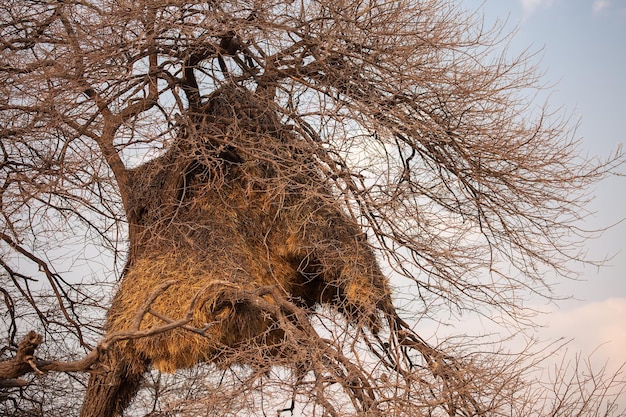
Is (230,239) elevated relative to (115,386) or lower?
elevated

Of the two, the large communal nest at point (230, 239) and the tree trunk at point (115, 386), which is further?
the tree trunk at point (115, 386)

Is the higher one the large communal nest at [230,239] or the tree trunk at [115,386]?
the large communal nest at [230,239]

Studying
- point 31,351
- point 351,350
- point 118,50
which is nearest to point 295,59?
point 118,50

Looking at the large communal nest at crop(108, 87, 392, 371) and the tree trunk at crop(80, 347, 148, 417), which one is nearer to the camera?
the large communal nest at crop(108, 87, 392, 371)

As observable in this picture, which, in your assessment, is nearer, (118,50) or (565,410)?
(565,410)

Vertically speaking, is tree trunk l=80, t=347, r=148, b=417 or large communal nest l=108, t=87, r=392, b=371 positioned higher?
large communal nest l=108, t=87, r=392, b=371

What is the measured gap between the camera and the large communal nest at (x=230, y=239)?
24.3 feet

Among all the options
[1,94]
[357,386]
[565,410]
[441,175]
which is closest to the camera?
[565,410]

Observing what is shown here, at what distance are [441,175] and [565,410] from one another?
2814mm

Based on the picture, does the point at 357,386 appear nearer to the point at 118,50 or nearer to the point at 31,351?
the point at 31,351

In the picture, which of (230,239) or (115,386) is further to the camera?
(115,386)

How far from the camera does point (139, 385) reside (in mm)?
8312

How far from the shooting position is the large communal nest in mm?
7414

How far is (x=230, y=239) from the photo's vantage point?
7.80 meters
